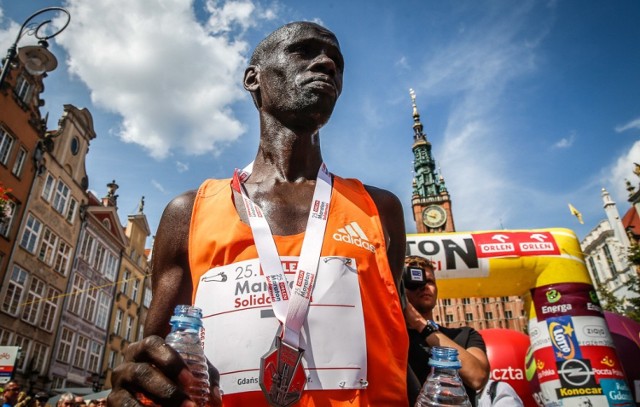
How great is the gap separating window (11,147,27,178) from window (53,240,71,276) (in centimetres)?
441

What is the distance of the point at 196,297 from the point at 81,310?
26504 millimetres

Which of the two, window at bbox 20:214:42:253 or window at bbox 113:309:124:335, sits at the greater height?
window at bbox 20:214:42:253

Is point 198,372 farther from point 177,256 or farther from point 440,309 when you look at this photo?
point 440,309

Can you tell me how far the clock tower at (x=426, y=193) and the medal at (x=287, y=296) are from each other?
7785 cm

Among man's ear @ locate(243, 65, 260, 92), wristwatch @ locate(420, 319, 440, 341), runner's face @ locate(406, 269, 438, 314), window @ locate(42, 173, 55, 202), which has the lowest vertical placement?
wristwatch @ locate(420, 319, 440, 341)

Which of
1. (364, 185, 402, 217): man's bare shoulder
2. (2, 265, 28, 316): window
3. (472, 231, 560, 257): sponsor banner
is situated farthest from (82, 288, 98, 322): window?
(364, 185, 402, 217): man's bare shoulder

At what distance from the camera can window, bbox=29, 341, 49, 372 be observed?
1988 cm

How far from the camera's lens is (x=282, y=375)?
1.27 m

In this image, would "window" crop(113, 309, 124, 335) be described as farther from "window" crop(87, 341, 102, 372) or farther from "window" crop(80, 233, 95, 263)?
"window" crop(80, 233, 95, 263)

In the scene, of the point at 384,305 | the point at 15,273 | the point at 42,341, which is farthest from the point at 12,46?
the point at 42,341

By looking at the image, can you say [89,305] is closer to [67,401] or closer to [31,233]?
[31,233]

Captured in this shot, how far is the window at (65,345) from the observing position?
22.1 m

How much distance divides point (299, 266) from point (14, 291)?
22.0 m

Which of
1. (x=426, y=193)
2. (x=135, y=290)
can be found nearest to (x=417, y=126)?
(x=426, y=193)
